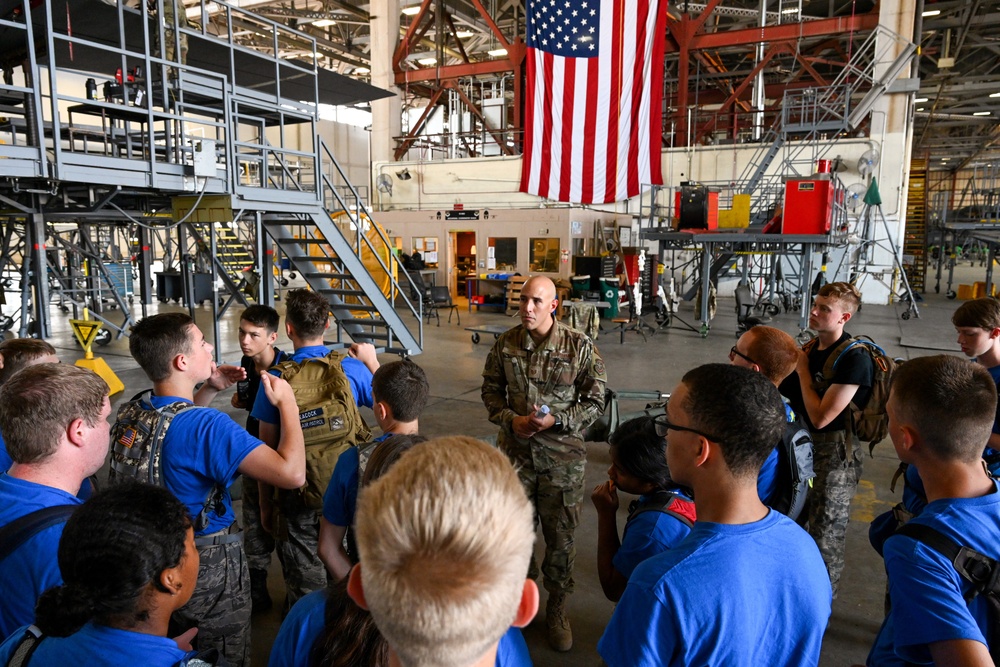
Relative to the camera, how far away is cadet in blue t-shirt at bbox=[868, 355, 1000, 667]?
1605 millimetres

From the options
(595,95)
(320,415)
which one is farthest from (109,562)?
(595,95)

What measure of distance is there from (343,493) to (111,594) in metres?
1.13

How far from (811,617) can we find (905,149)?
21.2 metres

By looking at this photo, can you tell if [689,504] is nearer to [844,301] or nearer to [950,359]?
[950,359]

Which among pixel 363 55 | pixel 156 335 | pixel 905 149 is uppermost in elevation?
pixel 363 55

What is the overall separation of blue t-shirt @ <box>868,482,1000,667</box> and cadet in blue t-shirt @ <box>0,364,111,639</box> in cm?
234

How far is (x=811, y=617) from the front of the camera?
1.57 m

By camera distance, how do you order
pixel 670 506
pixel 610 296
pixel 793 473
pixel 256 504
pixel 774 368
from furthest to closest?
pixel 610 296
pixel 256 504
pixel 774 368
pixel 793 473
pixel 670 506

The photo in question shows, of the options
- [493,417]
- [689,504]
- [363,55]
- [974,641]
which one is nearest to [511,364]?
[493,417]

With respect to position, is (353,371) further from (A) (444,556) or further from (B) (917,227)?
(B) (917,227)

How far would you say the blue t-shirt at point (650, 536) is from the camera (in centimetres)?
197

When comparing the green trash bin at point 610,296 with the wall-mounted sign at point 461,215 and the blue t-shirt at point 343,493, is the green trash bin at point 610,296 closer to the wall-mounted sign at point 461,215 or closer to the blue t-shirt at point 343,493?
the wall-mounted sign at point 461,215

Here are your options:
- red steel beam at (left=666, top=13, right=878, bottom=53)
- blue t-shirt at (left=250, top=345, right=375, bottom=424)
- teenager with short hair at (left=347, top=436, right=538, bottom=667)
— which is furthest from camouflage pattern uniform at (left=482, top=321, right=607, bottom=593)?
red steel beam at (left=666, top=13, right=878, bottom=53)

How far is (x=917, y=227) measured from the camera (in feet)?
82.8
